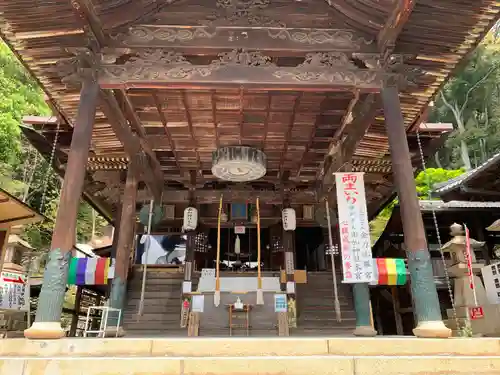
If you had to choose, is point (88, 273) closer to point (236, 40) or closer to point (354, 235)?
point (354, 235)

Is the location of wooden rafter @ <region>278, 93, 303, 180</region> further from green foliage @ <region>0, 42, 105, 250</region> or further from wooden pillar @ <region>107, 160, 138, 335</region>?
green foliage @ <region>0, 42, 105, 250</region>

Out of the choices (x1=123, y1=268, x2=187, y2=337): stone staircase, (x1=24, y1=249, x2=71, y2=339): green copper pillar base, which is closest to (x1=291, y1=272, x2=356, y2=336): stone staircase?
(x1=123, y1=268, x2=187, y2=337): stone staircase

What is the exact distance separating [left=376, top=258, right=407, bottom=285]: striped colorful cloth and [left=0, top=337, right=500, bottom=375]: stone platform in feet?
19.0

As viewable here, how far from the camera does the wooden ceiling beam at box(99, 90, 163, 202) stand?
7.12 meters

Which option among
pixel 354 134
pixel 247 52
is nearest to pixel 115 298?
pixel 247 52

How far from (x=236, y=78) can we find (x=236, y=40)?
0.76 metres

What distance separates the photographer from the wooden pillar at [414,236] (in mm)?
5171

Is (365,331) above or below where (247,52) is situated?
below

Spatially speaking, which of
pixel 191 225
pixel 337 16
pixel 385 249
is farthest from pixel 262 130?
pixel 385 249

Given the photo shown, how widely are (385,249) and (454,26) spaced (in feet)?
32.5

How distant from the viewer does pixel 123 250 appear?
9.40 metres

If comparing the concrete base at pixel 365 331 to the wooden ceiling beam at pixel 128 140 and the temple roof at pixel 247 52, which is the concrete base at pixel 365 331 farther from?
the wooden ceiling beam at pixel 128 140

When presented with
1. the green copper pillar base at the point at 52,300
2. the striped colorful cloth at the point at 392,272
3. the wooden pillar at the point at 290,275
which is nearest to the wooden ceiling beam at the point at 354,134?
the wooden pillar at the point at 290,275

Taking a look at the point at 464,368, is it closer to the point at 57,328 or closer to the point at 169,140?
the point at 57,328
